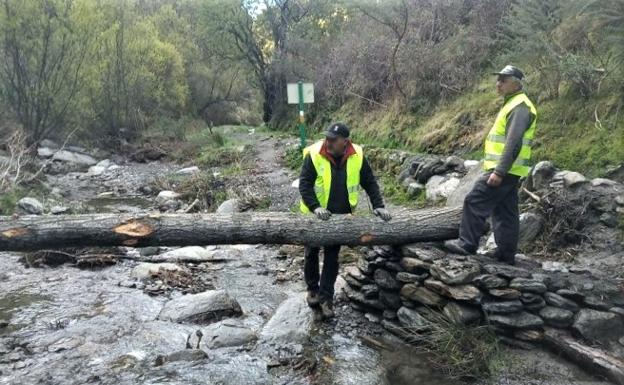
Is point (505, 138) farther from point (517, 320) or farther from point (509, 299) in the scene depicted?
point (517, 320)

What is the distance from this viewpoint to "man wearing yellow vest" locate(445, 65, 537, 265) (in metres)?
4.96

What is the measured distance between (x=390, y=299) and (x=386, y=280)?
0.21m

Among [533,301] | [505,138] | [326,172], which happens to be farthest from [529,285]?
→ [326,172]

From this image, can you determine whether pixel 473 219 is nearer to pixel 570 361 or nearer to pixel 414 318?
pixel 414 318

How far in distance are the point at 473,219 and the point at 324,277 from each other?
178cm

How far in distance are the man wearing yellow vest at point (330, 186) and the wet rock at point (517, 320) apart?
1521 mm

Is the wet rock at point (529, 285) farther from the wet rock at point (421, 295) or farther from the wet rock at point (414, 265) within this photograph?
the wet rock at point (414, 265)

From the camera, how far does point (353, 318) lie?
229 inches

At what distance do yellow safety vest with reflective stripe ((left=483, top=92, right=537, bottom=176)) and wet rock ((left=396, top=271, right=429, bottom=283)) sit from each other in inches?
51.6

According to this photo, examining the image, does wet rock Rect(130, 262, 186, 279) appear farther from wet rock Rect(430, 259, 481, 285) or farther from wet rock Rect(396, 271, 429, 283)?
wet rock Rect(430, 259, 481, 285)

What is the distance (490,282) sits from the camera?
15.4ft

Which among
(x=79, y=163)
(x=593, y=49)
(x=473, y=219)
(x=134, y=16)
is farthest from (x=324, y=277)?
(x=134, y=16)

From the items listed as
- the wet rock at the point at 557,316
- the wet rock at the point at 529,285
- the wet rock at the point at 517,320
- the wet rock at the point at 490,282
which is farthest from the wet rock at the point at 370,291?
the wet rock at the point at 557,316

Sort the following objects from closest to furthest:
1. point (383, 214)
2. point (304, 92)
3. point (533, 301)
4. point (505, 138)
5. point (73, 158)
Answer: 1. point (533, 301)
2. point (505, 138)
3. point (383, 214)
4. point (304, 92)
5. point (73, 158)
